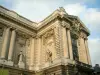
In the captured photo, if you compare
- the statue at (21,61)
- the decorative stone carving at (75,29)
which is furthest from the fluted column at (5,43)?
the decorative stone carving at (75,29)

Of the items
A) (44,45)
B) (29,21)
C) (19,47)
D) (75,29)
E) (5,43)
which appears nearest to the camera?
(5,43)

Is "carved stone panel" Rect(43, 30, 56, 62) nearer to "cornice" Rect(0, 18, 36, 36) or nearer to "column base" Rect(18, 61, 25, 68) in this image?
"cornice" Rect(0, 18, 36, 36)

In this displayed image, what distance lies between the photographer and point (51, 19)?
26.8m

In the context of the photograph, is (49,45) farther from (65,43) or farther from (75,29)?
(75,29)

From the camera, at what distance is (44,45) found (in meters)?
27.7

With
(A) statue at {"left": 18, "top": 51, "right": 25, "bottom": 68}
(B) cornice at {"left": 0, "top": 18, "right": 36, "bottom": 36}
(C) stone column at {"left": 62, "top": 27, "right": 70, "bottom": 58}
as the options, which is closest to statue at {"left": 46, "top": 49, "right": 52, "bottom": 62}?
(C) stone column at {"left": 62, "top": 27, "right": 70, "bottom": 58}

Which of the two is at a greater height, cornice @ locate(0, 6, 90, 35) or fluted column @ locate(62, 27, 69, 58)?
cornice @ locate(0, 6, 90, 35)

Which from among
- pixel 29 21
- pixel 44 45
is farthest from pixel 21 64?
pixel 29 21

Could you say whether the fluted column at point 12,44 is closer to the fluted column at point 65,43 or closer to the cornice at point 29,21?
→ the cornice at point 29,21

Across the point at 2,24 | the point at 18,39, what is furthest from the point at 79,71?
the point at 2,24

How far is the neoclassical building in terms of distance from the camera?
2260cm

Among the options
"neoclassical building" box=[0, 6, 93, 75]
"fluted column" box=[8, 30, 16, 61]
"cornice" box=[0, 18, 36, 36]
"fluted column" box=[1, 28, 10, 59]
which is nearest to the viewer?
"neoclassical building" box=[0, 6, 93, 75]

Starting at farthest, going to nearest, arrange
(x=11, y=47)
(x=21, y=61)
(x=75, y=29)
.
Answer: (x=75, y=29)
(x=21, y=61)
(x=11, y=47)

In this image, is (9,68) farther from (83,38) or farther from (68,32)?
(83,38)
